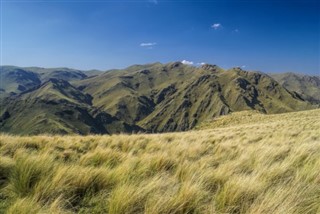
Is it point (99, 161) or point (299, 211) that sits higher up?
point (299, 211)

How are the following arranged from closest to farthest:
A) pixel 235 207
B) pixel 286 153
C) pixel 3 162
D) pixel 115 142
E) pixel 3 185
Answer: pixel 235 207
pixel 3 185
pixel 3 162
pixel 286 153
pixel 115 142

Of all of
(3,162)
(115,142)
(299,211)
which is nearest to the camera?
(299,211)

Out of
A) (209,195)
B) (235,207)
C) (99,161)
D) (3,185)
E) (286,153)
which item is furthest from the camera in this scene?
(286,153)

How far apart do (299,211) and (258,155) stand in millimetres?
3814

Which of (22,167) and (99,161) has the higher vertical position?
(22,167)

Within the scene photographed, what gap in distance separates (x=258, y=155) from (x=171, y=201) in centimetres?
418

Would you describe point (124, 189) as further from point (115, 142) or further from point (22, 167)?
point (115, 142)

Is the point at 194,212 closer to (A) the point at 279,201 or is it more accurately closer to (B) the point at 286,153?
(A) the point at 279,201

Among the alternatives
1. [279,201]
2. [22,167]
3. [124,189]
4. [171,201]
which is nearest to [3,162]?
[22,167]

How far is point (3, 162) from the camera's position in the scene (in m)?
5.47

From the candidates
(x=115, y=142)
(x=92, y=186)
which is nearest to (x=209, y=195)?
(x=92, y=186)

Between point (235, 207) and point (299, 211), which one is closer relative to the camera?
point (299, 211)

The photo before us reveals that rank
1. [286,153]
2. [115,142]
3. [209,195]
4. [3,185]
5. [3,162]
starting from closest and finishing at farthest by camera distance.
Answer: [209,195]
[3,185]
[3,162]
[286,153]
[115,142]

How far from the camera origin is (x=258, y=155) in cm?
711
